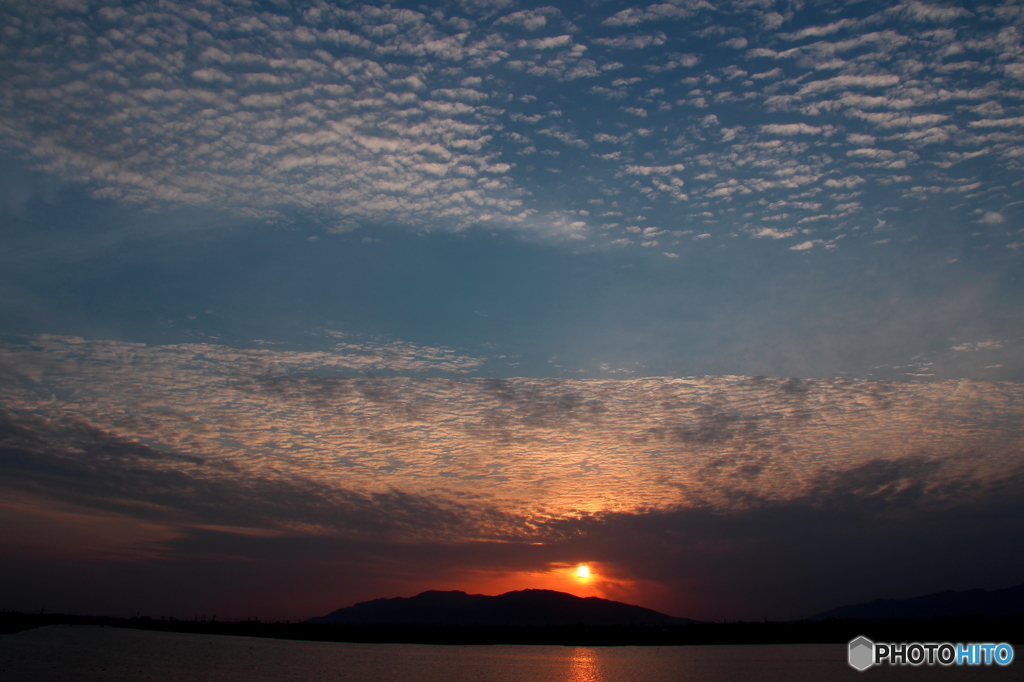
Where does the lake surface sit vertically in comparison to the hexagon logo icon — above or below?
below

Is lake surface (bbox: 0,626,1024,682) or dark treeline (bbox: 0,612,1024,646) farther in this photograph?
dark treeline (bbox: 0,612,1024,646)

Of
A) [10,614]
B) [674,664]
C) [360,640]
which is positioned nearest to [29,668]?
[674,664]

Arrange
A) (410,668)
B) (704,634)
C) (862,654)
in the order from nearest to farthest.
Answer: (410,668), (862,654), (704,634)

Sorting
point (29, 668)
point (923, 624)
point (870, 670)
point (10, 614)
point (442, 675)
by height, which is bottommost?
point (10, 614)

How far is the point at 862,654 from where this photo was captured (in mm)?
90000

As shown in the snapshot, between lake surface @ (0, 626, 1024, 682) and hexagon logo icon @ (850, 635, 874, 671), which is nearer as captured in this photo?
lake surface @ (0, 626, 1024, 682)

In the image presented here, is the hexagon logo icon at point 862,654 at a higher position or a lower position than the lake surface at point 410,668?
higher

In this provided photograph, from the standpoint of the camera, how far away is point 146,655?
95438 mm

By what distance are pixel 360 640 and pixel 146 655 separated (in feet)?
237

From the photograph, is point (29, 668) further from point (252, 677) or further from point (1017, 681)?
point (1017, 681)

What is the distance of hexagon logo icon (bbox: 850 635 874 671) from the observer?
82.6 m

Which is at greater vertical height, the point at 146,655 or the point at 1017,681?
the point at 1017,681

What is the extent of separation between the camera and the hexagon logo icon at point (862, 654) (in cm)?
8260

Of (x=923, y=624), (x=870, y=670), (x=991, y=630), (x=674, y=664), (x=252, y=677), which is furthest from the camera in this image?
(x=923, y=624)
